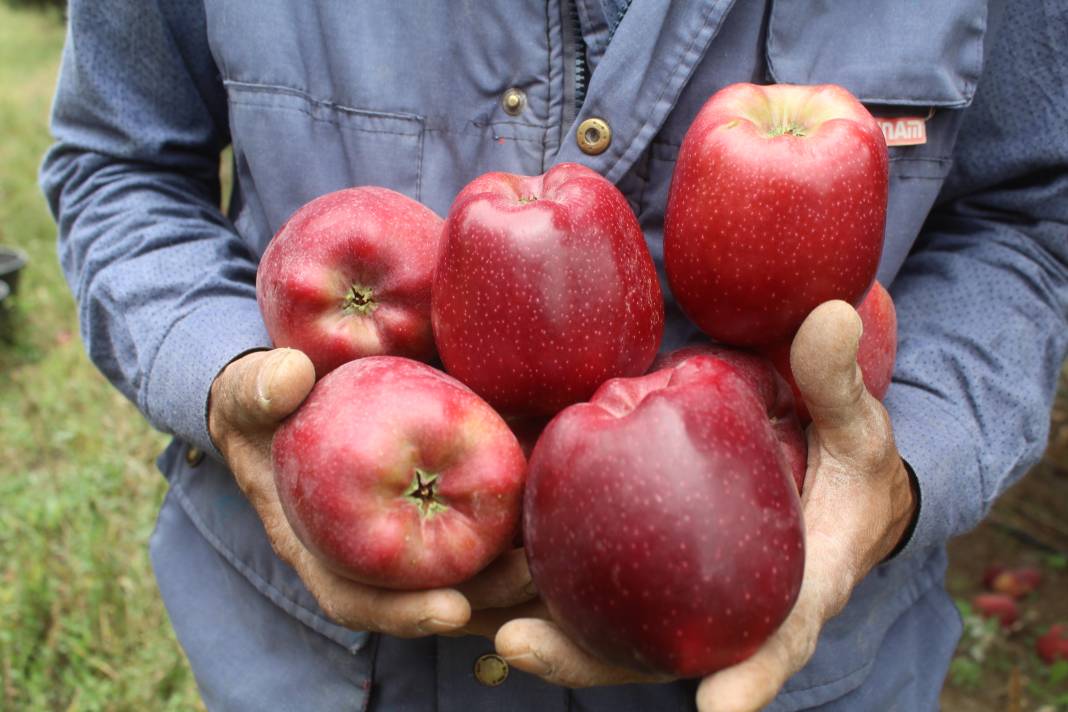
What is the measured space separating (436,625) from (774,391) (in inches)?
20.2

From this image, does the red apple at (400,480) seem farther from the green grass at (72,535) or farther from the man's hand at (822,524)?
the green grass at (72,535)

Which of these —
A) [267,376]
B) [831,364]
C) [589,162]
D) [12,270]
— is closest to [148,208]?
[267,376]

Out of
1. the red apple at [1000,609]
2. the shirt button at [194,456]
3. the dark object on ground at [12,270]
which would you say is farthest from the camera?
the dark object on ground at [12,270]

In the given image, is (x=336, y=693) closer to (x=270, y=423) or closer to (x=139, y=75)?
(x=270, y=423)

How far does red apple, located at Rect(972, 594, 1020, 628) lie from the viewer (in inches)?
112

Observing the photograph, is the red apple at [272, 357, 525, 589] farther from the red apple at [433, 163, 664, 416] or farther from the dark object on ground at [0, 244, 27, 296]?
the dark object on ground at [0, 244, 27, 296]

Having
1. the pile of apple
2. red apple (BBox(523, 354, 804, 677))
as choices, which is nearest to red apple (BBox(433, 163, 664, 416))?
the pile of apple

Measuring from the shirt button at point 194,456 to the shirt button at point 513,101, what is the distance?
75 centimetres

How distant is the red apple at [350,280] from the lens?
1176mm

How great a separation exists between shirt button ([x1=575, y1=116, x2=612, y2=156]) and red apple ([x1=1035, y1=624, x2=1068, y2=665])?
7.48 feet

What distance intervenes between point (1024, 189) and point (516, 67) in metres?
0.82

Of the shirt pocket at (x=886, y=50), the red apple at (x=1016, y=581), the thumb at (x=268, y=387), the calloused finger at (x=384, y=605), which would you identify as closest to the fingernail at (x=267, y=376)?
the thumb at (x=268, y=387)

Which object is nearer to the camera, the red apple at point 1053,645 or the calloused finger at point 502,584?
the calloused finger at point 502,584

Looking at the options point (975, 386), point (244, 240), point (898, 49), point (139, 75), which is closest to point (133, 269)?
point (244, 240)
